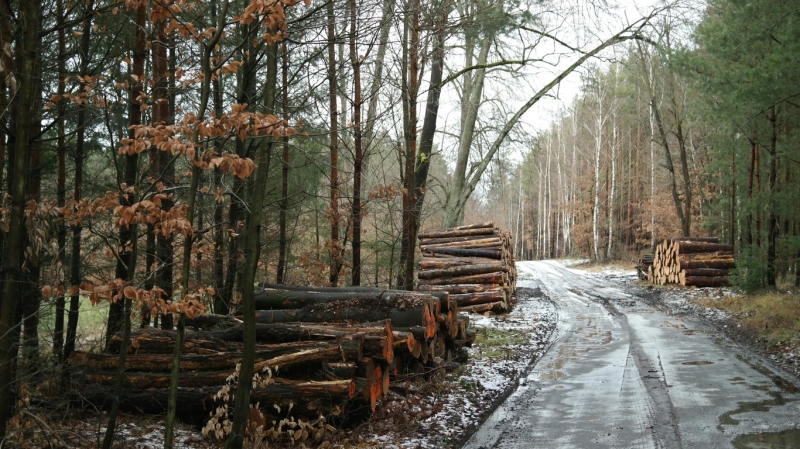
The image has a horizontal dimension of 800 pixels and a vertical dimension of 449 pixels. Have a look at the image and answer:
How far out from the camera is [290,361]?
20.5ft

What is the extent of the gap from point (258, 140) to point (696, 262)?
1786cm

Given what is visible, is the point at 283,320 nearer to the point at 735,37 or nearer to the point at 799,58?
the point at 799,58

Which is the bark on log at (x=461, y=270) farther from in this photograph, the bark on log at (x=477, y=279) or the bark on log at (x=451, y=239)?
the bark on log at (x=451, y=239)

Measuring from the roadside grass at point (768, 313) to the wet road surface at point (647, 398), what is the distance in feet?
2.75

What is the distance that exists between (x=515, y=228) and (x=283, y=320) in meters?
69.1

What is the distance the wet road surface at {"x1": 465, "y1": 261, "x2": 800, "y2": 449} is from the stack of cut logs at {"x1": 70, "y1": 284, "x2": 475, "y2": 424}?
1.33 m

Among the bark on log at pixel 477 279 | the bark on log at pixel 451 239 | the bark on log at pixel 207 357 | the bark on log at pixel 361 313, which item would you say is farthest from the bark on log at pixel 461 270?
the bark on log at pixel 207 357

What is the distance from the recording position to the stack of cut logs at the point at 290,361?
6.08 m

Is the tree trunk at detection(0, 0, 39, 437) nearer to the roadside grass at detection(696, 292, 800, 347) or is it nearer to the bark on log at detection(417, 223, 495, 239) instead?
the roadside grass at detection(696, 292, 800, 347)

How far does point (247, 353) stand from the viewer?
4715mm

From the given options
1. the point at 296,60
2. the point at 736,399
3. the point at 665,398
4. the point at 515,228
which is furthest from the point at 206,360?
the point at 515,228

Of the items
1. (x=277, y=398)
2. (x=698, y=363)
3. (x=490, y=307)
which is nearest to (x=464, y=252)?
(x=490, y=307)

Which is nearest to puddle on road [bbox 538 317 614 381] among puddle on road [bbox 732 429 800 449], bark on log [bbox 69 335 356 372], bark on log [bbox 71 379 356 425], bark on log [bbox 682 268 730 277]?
puddle on road [bbox 732 429 800 449]

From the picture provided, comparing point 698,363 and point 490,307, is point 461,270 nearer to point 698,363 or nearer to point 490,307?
point 490,307
